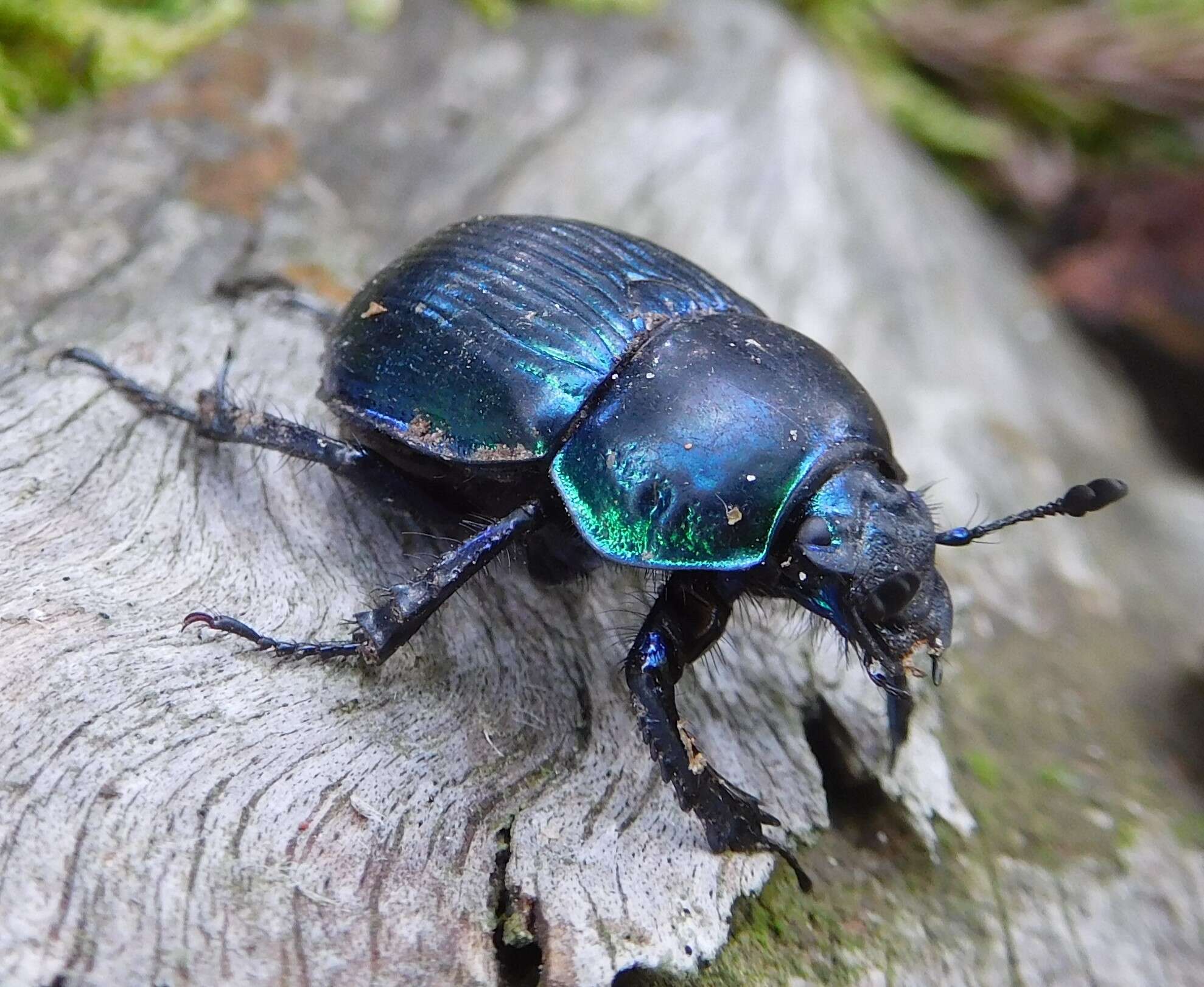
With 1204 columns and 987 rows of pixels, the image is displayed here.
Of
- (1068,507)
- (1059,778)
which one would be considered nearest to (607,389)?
(1068,507)

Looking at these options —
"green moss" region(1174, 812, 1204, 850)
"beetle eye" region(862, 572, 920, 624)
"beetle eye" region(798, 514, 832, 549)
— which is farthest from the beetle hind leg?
"green moss" region(1174, 812, 1204, 850)

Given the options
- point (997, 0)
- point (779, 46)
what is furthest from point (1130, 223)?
point (779, 46)

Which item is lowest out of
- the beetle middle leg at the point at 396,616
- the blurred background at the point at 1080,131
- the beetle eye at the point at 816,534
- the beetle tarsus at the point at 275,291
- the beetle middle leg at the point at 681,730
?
the blurred background at the point at 1080,131

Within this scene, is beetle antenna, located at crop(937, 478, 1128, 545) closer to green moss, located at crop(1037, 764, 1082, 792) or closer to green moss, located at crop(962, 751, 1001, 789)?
green moss, located at crop(962, 751, 1001, 789)

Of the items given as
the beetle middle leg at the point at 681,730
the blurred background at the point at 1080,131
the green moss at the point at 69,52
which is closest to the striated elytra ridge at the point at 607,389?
the beetle middle leg at the point at 681,730

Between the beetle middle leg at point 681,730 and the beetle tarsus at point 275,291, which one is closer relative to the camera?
the beetle middle leg at point 681,730

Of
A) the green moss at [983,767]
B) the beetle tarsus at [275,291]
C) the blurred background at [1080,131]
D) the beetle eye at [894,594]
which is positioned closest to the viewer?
the beetle eye at [894,594]

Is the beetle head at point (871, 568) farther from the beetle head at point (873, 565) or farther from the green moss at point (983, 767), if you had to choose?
the green moss at point (983, 767)

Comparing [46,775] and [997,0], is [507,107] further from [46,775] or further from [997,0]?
[997,0]

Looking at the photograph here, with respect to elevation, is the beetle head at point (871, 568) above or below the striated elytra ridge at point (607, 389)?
below
